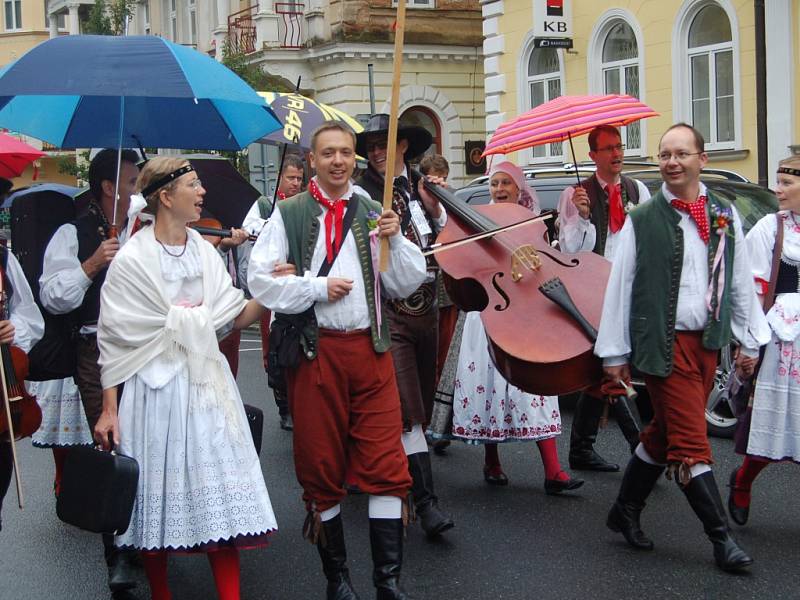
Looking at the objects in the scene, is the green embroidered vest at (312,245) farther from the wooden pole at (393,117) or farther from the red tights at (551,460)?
the red tights at (551,460)

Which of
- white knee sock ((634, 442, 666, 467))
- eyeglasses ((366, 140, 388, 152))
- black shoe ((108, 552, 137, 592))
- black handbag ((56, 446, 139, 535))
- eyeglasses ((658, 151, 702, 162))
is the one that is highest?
eyeglasses ((366, 140, 388, 152))

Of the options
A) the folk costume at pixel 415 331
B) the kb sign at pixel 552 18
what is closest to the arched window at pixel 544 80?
the kb sign at pixel 552 18

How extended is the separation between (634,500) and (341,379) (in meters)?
1.65

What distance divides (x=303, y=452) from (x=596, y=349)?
135 centimetres

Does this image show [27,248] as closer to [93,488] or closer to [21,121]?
[21,121]

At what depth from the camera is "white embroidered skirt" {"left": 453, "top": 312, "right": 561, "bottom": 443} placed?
7.17 m

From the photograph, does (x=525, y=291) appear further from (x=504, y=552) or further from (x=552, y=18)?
(x=552, y=18)

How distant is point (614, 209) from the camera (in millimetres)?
7156

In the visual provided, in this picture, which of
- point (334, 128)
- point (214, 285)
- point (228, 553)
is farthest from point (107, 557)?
point (334, 128)

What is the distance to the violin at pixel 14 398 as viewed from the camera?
16.6 feet

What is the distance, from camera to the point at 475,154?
80.6 feet

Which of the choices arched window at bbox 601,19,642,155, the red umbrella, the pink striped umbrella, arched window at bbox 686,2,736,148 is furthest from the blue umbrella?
arched window at bbox 601,19,642,155

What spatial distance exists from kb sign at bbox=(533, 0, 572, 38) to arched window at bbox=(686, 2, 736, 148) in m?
2.62

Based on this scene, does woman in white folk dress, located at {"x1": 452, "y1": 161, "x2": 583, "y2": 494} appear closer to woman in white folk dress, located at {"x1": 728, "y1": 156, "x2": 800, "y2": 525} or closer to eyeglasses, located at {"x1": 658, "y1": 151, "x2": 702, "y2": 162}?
woman in white folk dress, located at {"x1": 728, "y1": 156, "x2": 800, "y2": 525}
